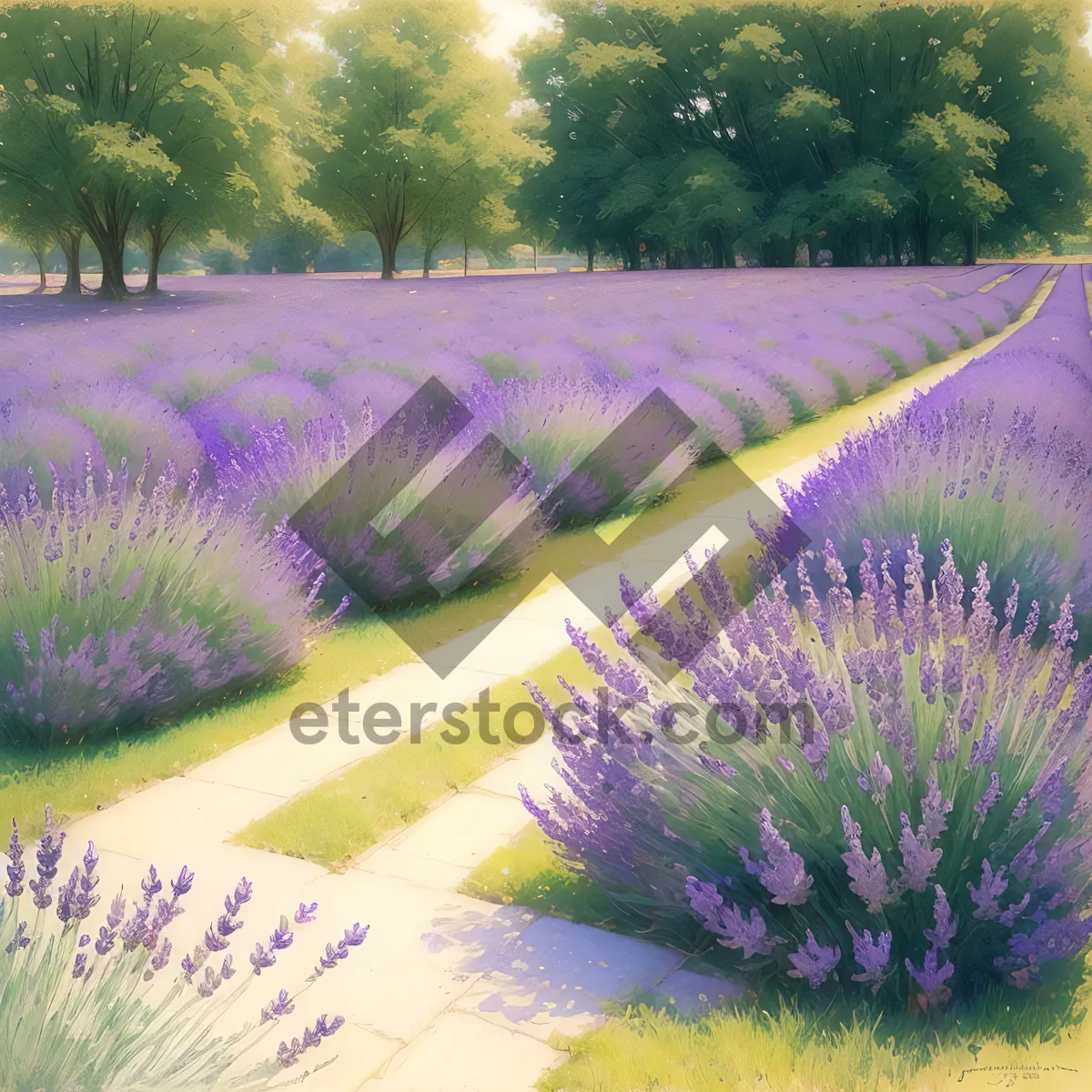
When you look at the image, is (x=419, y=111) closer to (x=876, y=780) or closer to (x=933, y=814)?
(x=876, y=780)

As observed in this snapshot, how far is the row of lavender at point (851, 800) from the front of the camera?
2.54 m

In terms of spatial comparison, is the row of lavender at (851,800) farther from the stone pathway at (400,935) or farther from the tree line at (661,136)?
the tree line at (661,136)

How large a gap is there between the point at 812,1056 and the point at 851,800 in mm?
596

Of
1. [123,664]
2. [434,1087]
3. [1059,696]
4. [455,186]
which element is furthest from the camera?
[455,186]

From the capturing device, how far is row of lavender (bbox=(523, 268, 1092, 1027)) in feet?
8.32

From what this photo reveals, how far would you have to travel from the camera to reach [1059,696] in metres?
2.75

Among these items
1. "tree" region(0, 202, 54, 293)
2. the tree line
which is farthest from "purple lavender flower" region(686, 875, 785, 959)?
"tree" region(0, 202, 54, 293)

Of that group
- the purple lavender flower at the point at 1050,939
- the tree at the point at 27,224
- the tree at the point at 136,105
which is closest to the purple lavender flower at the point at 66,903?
the purple lavender flower at the point at 1050,939

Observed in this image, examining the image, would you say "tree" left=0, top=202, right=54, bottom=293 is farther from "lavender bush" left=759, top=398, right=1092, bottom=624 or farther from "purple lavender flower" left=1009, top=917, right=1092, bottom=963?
"purple lavender flower" left=1009, top=917, right=1092, bottom=963

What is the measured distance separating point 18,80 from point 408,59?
19268mm

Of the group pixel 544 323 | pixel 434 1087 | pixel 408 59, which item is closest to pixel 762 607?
pixel 434 1087

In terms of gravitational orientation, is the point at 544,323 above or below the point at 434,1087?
above

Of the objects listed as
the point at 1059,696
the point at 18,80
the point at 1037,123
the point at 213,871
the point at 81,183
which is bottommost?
the point at 213,871

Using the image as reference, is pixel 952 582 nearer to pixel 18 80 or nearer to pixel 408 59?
pixel 18 80
